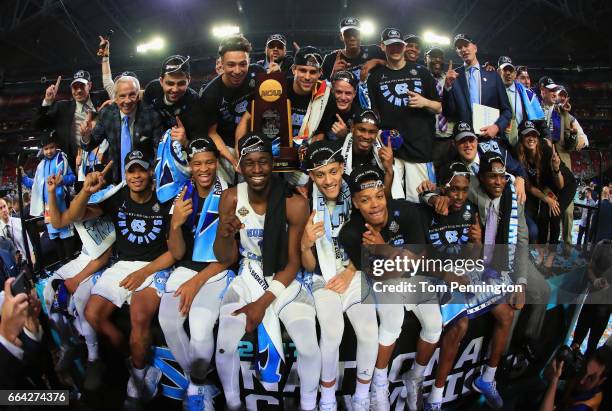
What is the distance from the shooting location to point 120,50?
16.6 metres

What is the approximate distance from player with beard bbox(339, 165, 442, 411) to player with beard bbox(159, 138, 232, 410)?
1.02m

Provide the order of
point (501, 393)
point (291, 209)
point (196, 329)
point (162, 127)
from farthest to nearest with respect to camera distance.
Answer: point (162, 127) → point (501, 393) → point (291, 209) → point (196, 329)

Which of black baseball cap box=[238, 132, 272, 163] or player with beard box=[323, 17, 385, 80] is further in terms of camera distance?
player with beard box=[323, 17, 385, 80]

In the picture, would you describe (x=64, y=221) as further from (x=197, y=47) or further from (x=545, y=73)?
(x=545, y=73)

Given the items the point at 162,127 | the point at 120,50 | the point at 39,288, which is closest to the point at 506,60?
the point at 162,127

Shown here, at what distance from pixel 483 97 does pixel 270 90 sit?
7.97 feet

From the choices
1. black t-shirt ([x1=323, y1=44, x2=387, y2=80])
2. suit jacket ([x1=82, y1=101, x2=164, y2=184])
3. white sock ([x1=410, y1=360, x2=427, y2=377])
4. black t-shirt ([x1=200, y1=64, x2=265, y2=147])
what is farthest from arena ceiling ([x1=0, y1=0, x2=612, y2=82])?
white sock ([x1=410, y1=360, x2=427, y2=377])

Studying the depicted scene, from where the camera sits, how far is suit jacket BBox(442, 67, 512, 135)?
414cm

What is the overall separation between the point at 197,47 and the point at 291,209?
597 inches

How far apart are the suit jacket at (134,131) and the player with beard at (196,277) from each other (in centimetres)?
80

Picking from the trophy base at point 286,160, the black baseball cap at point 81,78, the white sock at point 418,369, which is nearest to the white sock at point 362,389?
the white sock at point 418,369

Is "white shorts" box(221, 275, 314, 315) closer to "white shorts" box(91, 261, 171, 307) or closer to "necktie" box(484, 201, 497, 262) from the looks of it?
"white shorts" box(91, 261, 171, 307)

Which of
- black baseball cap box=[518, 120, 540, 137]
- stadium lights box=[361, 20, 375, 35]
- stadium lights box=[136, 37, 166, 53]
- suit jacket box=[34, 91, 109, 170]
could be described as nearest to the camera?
black baseball cap box=[518, 120, 540, 137]

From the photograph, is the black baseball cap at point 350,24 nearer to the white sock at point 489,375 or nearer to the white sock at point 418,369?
the white sock at point 418,369
